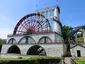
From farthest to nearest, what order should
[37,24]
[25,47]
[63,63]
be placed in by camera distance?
[37,24] < [25,47] < [63,63]

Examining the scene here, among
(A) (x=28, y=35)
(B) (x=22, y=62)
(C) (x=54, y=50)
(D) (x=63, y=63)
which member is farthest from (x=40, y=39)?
(B) (x=22, y=62)

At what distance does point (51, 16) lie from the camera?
3712cm

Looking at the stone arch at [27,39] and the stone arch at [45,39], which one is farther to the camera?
the stone arch at [27,39]

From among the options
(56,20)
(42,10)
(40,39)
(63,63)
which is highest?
(42,10)

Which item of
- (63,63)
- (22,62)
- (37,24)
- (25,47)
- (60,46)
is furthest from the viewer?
Result: (37,24)

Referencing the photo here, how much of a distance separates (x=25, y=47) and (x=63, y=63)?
12746mm

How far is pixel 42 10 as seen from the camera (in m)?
41.0

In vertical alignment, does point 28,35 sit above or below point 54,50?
above

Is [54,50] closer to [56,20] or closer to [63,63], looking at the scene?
[63,63]

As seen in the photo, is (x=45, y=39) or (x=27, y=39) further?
(x=27, y=39)

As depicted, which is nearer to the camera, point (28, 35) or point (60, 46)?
point (60, 46)

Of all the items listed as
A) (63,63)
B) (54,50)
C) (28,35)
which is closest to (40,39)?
(28,35)

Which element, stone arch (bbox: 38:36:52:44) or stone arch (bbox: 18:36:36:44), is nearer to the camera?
stone arch (bbox: 38:36:52:44)

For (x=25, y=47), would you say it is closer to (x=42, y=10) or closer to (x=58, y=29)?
(x=58, y=29)
